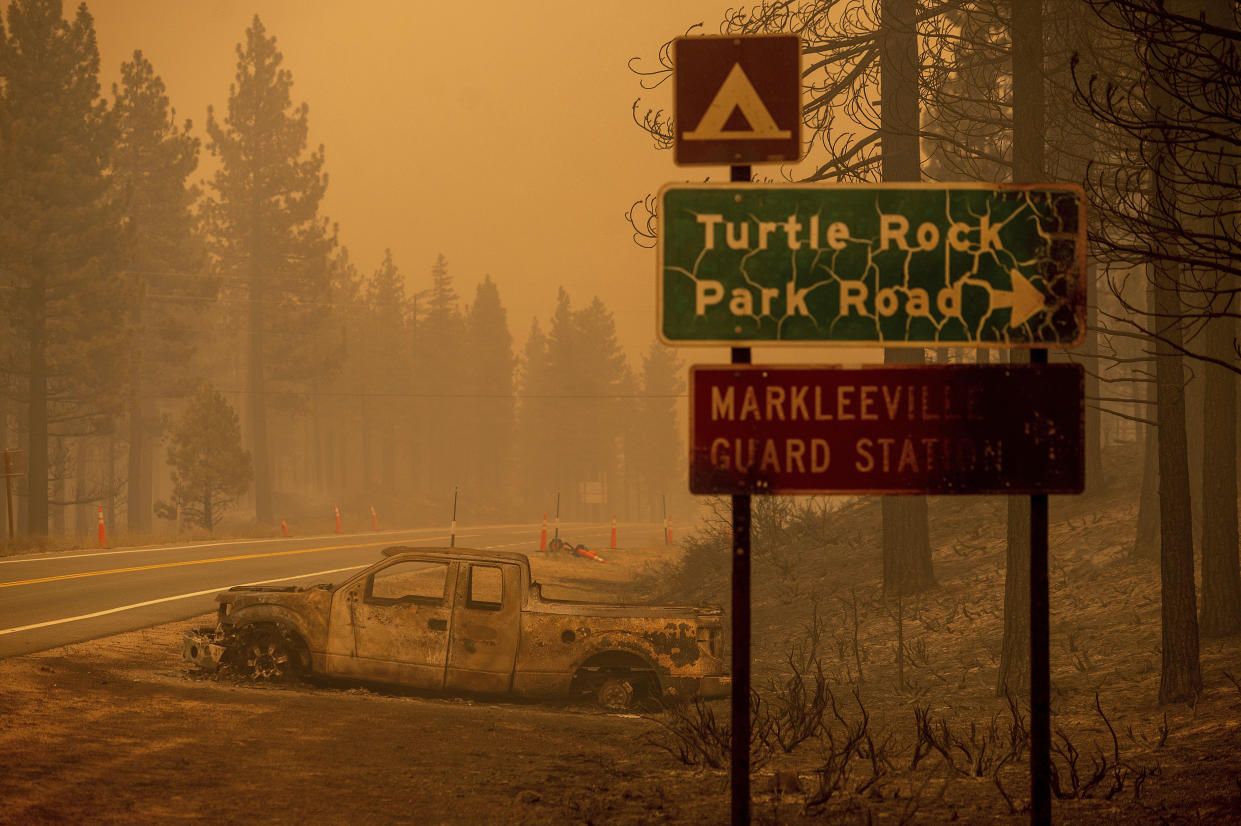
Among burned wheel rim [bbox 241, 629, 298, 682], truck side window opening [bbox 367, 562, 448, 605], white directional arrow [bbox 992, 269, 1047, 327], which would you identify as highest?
white directional arrow [bbox 992, 269, 1047, 327]

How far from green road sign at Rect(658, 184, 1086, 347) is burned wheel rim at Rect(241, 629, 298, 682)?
312 inches

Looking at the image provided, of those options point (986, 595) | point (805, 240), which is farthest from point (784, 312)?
point (986, 595)

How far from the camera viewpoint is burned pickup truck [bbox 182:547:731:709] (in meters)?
11.5

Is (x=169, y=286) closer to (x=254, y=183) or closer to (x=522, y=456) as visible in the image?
(x=254, y=183)

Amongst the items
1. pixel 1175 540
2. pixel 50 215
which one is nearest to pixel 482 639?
pixel 1175 540

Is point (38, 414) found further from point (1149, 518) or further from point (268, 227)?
point (1149, 518)

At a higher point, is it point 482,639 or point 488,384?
point 488,384

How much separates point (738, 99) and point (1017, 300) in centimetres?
183

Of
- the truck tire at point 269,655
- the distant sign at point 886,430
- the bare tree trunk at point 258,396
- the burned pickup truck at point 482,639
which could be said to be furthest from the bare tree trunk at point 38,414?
the distant sign at point 886,430

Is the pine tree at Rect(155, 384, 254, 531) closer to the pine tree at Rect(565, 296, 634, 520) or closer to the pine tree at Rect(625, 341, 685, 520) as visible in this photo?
the pine tree at Rect(565, 296, 634, 520)

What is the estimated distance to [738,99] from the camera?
5.81m

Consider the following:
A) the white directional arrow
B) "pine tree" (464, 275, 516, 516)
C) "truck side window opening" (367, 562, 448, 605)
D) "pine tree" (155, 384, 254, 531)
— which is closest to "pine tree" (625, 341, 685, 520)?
"pine tree" (464, 275, 516, 516)

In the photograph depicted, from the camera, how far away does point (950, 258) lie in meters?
5.87

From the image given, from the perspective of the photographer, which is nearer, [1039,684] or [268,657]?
[1039,684]
